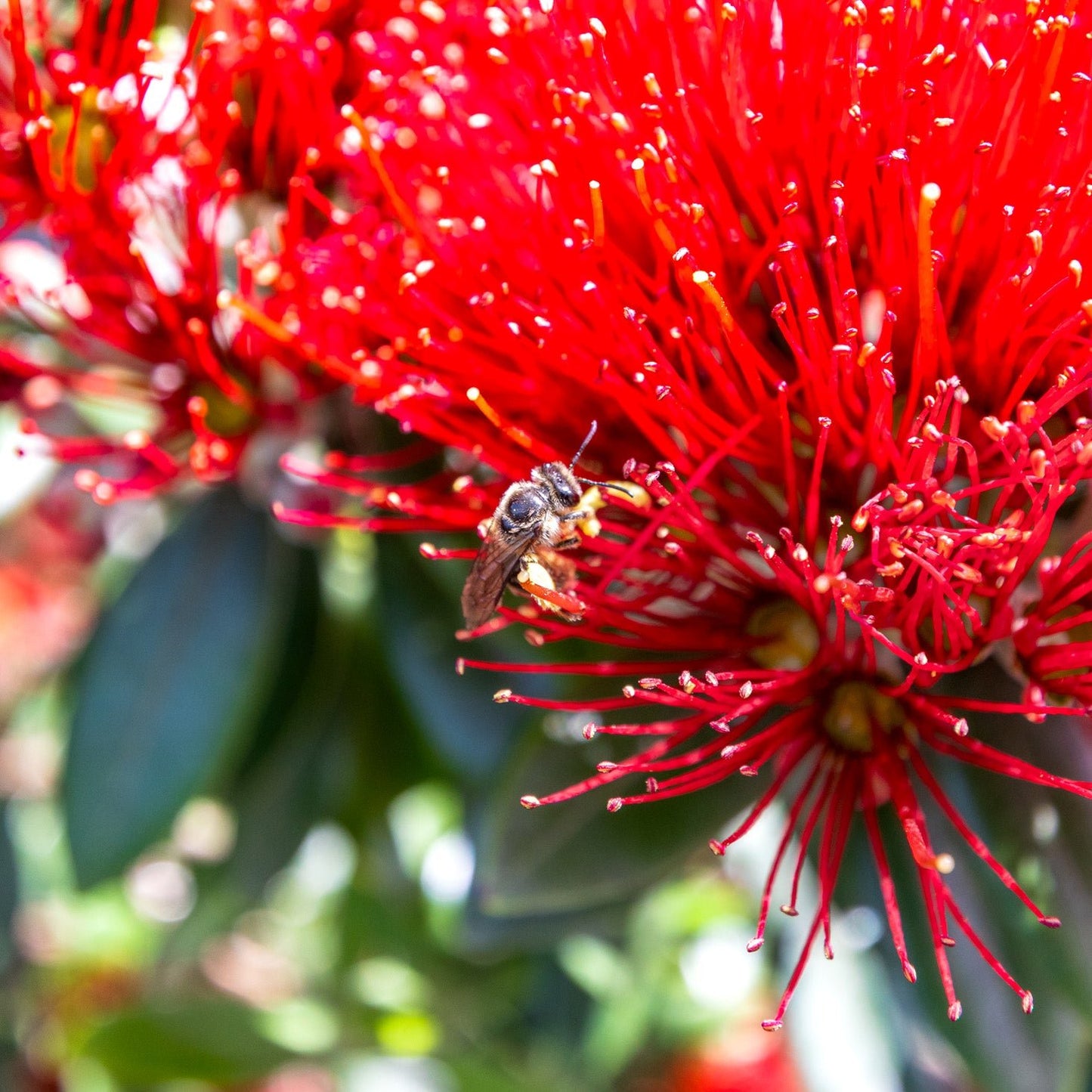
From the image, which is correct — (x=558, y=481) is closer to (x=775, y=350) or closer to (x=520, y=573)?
(x=520, y=573)

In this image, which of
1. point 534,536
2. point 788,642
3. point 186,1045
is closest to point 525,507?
point 534,536

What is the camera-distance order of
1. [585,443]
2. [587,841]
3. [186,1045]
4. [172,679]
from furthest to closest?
[186,1045]
[172,679]
[587,841]
[585,443]

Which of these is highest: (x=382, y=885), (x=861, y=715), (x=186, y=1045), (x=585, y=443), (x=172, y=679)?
(x=585, y=443)

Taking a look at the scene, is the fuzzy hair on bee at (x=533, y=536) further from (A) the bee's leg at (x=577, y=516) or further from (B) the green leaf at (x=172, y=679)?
(B) the green leaf at (x=172, y=679)

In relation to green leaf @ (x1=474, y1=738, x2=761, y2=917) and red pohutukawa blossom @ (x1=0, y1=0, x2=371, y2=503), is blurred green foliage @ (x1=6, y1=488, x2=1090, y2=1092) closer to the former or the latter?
green leaf @ (x1=474, y1=738, x2=761, y2=917)

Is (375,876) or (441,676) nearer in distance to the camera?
(441,676)

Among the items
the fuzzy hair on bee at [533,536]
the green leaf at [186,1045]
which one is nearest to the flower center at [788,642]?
the fuzzy hair on bee at [533,536]

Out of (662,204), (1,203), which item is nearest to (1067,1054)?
(662,204)
